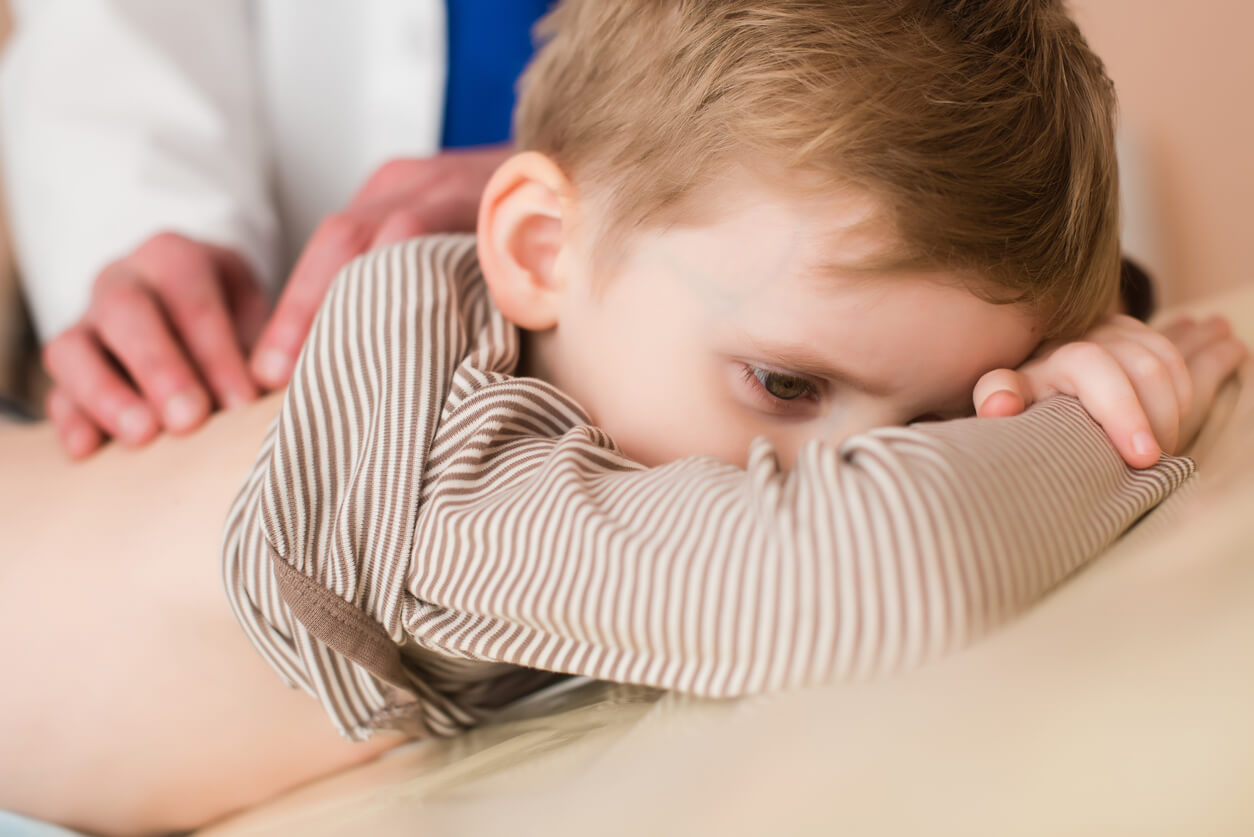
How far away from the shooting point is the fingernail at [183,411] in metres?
0.74

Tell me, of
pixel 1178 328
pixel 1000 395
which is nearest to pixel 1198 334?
pixel 1178 328

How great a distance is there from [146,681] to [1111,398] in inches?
26.4

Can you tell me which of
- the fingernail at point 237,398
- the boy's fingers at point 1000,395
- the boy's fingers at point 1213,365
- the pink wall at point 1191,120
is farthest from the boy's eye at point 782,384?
the pink wall at point 1191,120

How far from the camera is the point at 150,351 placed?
766 mm

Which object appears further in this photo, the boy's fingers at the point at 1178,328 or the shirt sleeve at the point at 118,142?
the shirt sleeve at the point at 118,142

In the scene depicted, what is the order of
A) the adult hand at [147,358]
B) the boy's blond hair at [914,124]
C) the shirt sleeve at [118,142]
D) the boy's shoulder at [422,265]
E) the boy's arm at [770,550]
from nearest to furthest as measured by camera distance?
the boy's arm at [770,550], the boy's blond hair at [914,124], the boy's shoulder at [422,265], the adult hand at [147,358], the shirt sleeve at [118,142]

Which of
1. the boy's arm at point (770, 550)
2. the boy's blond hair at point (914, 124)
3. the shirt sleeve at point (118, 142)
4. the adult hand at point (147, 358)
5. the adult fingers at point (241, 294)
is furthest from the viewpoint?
the shirt sleeve at point (118, 142)

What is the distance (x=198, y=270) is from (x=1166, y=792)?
2.81 ft

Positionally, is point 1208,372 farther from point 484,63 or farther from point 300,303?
point 484,63

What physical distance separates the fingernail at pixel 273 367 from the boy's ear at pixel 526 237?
0.21 m

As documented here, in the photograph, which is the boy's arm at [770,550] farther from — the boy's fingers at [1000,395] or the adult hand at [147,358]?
the adult hand at [147,358]

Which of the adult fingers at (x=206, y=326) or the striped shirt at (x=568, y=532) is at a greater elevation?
the striped shirt at (x=568, y=532)

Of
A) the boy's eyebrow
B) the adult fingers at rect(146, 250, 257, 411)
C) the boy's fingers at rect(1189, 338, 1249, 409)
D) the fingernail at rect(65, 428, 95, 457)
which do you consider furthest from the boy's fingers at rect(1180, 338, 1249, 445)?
the fingernail at rect(65, 428, 95, 457)

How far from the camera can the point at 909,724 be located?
344 millimetres
